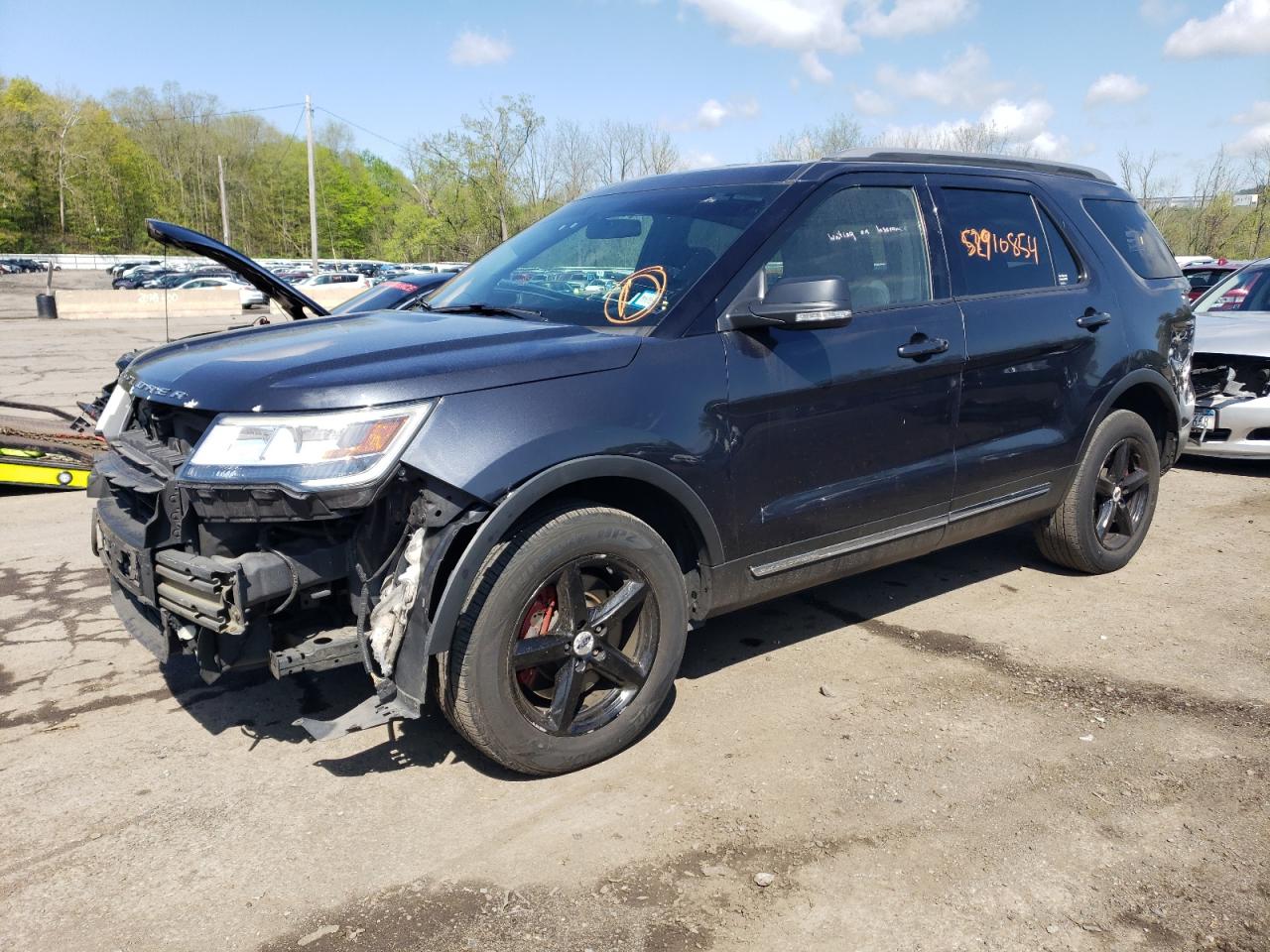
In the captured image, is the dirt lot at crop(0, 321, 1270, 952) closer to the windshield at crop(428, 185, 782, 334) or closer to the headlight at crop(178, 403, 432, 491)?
the headlight at crop(178, 403, 432, 491)

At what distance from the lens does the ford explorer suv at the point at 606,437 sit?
9.43 feet

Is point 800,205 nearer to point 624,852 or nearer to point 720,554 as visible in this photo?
point 720,554

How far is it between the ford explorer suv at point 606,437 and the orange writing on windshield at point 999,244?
0.5 inches

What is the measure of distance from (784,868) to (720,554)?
3.62 ft

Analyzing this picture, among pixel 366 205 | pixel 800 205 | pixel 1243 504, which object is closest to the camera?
pixel 800 205

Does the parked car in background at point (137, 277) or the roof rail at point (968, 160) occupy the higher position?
the parked car in background at point (137, 277)

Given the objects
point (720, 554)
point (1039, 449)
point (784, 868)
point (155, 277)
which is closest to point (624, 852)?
point (784, 868)

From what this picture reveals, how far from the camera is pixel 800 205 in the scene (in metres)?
3.75

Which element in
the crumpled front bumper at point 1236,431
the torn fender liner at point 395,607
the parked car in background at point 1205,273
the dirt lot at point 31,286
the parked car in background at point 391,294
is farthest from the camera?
the dirt lot at point 31,286

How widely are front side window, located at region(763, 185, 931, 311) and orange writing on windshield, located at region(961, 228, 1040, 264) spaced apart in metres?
0.32

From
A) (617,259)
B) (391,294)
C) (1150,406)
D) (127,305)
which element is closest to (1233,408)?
(1150,406)

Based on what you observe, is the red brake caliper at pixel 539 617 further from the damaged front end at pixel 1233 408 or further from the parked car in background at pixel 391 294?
the damaged front end at pixel 1233 408

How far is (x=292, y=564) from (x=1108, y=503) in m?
4.21

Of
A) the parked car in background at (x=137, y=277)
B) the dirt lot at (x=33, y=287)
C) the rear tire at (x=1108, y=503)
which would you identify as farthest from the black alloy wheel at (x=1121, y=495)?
the parked car in background at (x=137, y=277)
